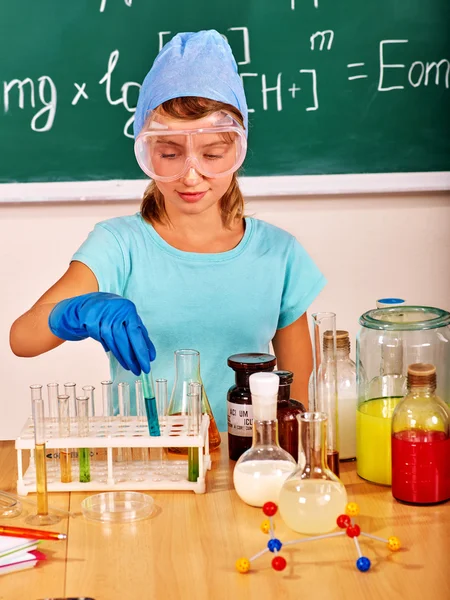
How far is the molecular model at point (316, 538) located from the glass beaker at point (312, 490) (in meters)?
0.02

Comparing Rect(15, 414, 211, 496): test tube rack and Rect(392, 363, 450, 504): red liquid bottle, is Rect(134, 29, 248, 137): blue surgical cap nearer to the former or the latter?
Rect(15, 414, 211, 496): test tube rack

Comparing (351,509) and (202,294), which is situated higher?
(202,294)

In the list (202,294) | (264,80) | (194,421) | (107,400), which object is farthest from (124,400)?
(264,80)

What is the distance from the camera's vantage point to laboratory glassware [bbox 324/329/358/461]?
1.48m

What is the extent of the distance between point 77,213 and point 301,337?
1023 mm

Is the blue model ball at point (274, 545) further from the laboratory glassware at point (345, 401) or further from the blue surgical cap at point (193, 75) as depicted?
the blue surgical cap at point (193, 75)

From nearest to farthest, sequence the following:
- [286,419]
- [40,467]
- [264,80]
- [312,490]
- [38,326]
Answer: [312,490]
[40,467]
[286,419]
[38,326]
[264,80]

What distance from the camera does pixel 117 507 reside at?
1.31m

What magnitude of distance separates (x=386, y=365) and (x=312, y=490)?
1.04 feet

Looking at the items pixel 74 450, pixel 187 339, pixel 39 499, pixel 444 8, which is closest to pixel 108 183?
pixel 187 339

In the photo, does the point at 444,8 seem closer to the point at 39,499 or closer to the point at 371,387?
the point at 371,387

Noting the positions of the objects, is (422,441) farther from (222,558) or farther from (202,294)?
(202,294)

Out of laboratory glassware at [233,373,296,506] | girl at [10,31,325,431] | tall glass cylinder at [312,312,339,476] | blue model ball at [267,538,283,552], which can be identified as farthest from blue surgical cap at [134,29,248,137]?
blue model ball at [267,538,283,552]

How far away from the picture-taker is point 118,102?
2779 millimetres
